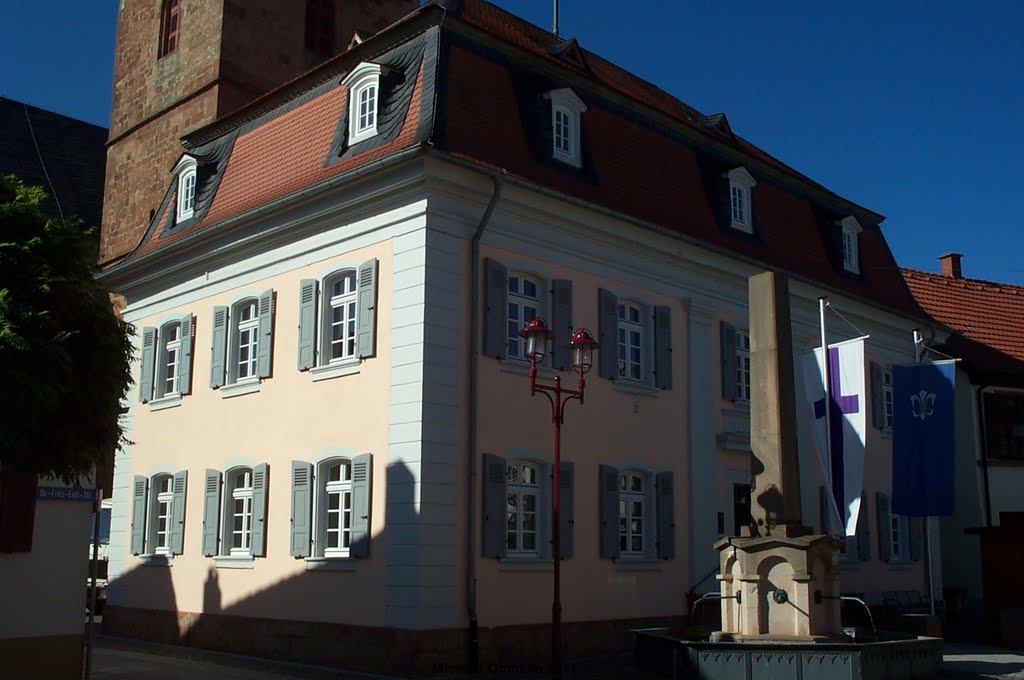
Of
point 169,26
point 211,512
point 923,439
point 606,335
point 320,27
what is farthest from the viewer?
point 320,27

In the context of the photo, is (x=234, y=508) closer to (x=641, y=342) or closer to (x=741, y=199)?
(x=641, y=342)

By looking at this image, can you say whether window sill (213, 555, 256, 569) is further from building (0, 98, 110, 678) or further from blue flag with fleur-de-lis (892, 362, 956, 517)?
blue flag with fleur-de-lis (892, 362, 956, 517)

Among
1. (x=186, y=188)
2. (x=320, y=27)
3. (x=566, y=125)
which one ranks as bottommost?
(x=186, y=188)

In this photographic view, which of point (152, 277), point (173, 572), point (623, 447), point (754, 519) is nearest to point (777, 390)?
point (754, 519)

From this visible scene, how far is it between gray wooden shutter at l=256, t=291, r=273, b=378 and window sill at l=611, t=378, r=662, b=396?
5.69 m

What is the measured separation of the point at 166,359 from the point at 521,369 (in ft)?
27.1

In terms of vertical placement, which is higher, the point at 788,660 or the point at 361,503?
the point at 361,503

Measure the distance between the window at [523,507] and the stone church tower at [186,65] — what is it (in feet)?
40.9

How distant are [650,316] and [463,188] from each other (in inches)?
197

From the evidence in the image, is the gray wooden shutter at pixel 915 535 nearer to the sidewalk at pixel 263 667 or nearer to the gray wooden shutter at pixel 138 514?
the sidewalk at pixel 263 667

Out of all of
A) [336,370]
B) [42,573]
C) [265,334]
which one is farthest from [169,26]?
[42,573]

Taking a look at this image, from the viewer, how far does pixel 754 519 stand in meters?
14.4

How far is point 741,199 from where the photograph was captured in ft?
75.8

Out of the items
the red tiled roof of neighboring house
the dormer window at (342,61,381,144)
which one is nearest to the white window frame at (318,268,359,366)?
the dormer window at (342,61,381,144)
